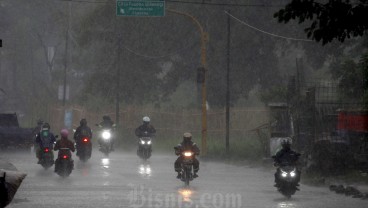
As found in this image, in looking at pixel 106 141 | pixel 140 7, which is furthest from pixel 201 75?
pixel 106 141

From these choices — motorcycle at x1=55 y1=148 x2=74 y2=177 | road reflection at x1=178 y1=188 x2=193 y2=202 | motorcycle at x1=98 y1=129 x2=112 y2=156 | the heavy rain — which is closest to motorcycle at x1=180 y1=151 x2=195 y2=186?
the heavy rain

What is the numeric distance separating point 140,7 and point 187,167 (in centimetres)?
1698

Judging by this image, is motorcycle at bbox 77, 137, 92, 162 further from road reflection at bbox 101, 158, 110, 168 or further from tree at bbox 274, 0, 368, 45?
tree at bbox 274, 0, 368, 45

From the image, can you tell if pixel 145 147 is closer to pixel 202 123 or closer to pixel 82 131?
pixel 82 131

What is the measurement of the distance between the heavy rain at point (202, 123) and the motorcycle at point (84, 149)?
49mm

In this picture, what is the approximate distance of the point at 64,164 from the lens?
26.3 metres

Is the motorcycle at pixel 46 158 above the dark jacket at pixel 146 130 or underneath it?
underneath

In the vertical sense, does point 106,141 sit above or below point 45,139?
above

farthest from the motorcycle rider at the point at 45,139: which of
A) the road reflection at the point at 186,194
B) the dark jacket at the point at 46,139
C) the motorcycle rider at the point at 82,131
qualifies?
the road reflection at the point at 186,194

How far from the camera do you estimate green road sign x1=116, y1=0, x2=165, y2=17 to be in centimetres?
3959

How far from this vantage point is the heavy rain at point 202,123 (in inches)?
788

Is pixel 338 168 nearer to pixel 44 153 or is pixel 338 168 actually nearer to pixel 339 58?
pixel 44 153

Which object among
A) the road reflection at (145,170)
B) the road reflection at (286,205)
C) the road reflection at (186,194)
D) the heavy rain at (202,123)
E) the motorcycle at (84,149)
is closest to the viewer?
the road reflection at (286,205)

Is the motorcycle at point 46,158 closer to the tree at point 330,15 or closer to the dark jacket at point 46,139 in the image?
the dark jacket at point 46,139
